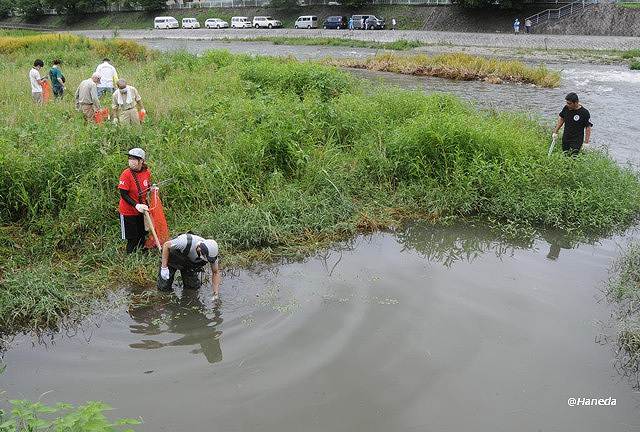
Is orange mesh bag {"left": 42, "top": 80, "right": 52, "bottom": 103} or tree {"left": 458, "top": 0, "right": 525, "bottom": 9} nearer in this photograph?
orange mesh bag {"left": 42, "top": 80, "right": 52, "bottom": 103}

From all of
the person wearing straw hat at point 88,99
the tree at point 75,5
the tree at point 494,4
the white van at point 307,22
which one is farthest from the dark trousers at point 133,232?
the tree at point 75,5

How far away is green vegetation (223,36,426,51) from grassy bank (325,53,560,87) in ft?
26.9

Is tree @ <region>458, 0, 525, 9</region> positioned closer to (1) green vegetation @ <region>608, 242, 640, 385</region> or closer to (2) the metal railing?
(2) the metal railing

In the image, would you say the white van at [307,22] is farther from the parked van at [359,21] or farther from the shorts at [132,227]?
the shorts at [132,227]

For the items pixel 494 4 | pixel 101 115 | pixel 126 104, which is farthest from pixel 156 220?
pixel 494 4

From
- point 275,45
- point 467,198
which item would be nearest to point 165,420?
point 467,198

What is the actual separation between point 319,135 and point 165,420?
7064mm

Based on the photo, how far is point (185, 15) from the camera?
205 feet

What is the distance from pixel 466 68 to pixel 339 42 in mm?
17038

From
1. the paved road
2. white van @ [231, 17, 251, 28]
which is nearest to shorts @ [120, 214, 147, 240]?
the paved road

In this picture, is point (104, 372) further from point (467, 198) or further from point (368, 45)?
point (368, 45)

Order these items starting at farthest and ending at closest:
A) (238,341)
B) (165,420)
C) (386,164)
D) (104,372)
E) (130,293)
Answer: (386,164) < (130,293) < (238,341) < (104,372) < (165,420)

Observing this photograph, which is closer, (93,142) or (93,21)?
(93,142)

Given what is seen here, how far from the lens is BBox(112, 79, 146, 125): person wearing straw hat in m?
11.3
